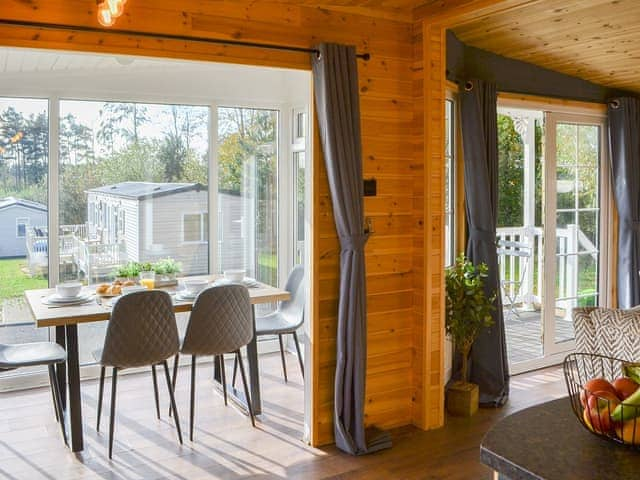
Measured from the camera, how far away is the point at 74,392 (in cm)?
368

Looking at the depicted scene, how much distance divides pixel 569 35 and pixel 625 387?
3.65m

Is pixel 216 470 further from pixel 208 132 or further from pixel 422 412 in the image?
pixel 208 132

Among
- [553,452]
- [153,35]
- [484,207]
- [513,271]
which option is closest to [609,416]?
[553,452]

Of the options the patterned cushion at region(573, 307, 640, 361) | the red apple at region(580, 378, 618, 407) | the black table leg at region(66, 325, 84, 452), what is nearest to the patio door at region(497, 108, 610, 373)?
the patterned cushion at region(573, 307, 640, 361)

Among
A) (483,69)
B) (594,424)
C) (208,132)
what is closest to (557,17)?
(483,69)

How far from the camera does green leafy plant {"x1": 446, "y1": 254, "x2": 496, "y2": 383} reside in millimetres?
4168

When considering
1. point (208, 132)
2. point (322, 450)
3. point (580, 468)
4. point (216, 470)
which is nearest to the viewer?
point (580, 468)

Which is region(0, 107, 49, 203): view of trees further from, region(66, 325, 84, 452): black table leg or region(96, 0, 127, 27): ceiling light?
region(96, 0, 127, 27): ceiling light

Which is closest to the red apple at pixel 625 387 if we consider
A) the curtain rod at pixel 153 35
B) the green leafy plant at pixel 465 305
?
the curtain rod at pixel 153 35

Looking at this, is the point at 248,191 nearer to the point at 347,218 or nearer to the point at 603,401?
the point at 347,218

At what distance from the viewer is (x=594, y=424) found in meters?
1.40

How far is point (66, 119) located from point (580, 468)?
14.9 ft

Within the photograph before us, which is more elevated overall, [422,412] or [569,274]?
[569,274]

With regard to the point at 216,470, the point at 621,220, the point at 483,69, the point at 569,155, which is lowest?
the point at 216,470
